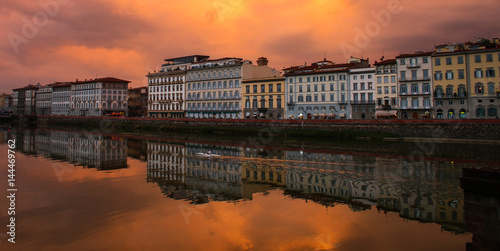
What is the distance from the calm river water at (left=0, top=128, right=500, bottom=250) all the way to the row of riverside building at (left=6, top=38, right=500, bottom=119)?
1311 inches

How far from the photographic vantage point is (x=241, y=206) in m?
15.8

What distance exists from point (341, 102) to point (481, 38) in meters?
28.8

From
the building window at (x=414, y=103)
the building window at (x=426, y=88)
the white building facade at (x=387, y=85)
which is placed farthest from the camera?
Result: the white building facade at (x=387, y=85)

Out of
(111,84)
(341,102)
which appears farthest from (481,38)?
(111,84)

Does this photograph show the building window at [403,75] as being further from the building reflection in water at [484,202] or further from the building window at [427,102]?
the building reflection in water at [484,202]

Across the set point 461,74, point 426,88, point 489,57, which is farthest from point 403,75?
point 489,57

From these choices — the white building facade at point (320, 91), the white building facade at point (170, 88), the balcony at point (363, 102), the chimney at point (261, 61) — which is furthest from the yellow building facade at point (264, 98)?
the white building facade at point (170, 88)

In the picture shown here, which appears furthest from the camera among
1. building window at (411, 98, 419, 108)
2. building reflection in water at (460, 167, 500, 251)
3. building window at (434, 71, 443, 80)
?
building window at (411, 98, 419, 108)

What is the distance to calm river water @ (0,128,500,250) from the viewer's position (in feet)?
37.9

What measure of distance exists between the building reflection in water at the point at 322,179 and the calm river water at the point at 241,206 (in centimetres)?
7

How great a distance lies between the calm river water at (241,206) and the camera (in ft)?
37.9

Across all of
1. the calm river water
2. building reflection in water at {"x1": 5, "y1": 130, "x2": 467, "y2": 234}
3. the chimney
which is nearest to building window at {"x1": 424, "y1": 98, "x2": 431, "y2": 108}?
building reflection in water at {"x1": 5, "y1": 130, "x2": 467, "y2": 234}

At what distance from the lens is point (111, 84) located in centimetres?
11731

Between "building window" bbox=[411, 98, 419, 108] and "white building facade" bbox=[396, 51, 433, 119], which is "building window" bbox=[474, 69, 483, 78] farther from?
"building window" bbox=[411, 98, 419, 108]
